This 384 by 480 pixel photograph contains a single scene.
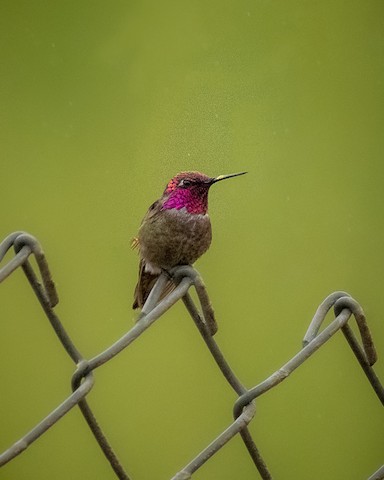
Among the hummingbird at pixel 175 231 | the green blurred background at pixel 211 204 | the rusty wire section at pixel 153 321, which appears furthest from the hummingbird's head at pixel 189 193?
the green blurred background at pixel 211 204

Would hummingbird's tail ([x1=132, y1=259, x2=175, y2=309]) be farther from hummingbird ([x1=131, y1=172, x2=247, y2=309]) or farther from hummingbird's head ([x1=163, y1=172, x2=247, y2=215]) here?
hummingbird's head ([x1=163, y1=172, x2=247, y2=215])

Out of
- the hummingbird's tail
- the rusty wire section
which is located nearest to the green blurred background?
the hummingbird's tail

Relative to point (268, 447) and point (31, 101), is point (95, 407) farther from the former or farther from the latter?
point (31, 101)

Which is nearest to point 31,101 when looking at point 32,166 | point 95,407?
point 32,166

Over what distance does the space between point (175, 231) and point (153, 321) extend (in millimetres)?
497

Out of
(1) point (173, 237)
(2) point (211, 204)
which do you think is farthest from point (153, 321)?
(2) point (211, 204)

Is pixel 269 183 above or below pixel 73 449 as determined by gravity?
above

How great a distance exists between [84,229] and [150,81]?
462mm

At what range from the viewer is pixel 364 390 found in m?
2.46

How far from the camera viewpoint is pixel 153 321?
2.77 feet

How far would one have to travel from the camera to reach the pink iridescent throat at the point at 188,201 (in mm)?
1345

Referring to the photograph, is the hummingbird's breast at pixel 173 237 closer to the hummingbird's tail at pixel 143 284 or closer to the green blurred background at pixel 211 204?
the hummingbird's tail at pixel 143 284

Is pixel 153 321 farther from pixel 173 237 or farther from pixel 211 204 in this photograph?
pixel 211 204

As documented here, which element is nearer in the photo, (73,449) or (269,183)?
(73,449)
